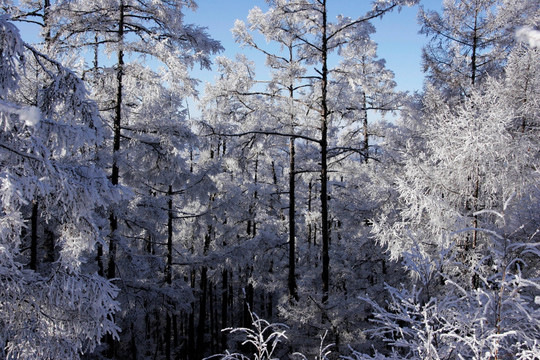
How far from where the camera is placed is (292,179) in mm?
12594

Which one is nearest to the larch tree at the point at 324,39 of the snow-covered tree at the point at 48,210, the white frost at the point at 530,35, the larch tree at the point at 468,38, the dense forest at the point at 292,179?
the dense forest at the point at 292,179

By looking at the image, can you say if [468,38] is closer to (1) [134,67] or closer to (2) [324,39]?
(2) [324,39]

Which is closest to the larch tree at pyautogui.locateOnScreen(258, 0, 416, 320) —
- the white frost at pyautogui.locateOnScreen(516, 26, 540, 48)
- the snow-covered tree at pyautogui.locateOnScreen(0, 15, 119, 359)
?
the snow-covered tree at pyautogui.locateOnScreen(0, 15, 119, 359)

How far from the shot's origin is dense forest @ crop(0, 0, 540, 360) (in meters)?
3.72

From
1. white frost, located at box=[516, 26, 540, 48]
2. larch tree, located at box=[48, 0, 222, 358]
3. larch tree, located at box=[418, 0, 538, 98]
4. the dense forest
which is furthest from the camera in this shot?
larch tree, located at box=[418, 0, 538, 98]

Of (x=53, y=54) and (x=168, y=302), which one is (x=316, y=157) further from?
(x=53, y=54)

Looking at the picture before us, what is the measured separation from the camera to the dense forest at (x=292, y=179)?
3723 mm

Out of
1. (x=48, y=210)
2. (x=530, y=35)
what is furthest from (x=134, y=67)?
(x=530, y=35)

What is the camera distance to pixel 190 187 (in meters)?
13.2

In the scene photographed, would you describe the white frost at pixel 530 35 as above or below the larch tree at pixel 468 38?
below

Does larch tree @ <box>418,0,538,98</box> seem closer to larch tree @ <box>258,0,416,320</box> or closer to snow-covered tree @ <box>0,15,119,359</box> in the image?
larch tree @ <box>258,0,416,320</box>

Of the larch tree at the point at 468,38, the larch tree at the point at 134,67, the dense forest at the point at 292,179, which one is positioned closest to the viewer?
the dense forest at the point at 292,179

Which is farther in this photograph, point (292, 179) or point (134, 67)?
point (292, 179)

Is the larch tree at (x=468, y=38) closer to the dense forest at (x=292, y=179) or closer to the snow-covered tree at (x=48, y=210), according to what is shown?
the dense forest at (x=292, y=179)
